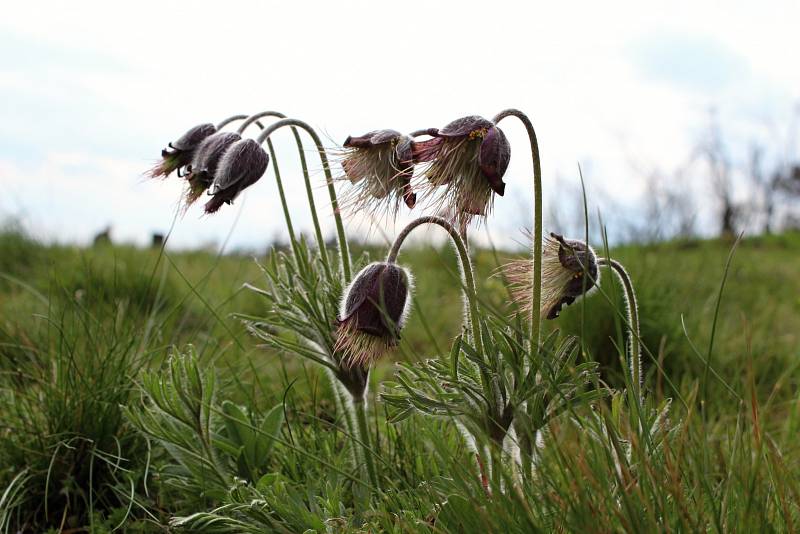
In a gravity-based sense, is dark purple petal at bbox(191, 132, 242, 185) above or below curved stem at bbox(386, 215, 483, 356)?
above

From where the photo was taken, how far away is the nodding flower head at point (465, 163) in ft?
5.50

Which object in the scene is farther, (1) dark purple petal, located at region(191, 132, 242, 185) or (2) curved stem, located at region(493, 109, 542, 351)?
(1) dark purple petal, located at region(191, 132, 242, 185)

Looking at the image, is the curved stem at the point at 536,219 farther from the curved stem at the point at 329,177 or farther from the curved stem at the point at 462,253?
the curved stem at the point at 329,177

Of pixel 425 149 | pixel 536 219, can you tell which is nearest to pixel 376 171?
pixel 425 149

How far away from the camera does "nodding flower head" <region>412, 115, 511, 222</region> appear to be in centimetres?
168

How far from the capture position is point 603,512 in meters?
1.51

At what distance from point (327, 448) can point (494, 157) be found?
94 centimetres

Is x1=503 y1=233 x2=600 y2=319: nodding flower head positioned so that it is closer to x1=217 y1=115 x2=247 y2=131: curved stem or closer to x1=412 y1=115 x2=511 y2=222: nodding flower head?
x1=412 y1=115 x2=511 y2=222: nodding flower head

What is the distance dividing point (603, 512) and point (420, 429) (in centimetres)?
90

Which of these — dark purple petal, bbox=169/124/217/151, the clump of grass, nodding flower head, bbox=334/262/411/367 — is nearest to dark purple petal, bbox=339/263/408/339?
nodding flower head, bbox=334/262/411/367

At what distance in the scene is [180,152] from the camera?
2.19 metres

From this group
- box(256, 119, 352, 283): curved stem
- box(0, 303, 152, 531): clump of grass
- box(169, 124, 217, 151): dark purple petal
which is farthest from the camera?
box(0, 303, 152, 531): clump of grass

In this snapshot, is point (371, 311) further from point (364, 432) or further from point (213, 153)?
point (213, 153)

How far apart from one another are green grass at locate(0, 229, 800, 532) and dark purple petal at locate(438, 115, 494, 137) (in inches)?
15.7
